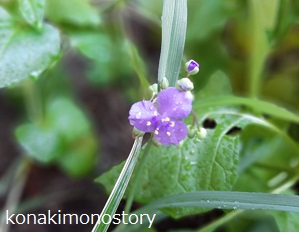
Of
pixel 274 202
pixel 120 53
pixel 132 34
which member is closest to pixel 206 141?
pixel 274 202

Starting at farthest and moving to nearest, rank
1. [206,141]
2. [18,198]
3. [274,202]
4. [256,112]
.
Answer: [18,198] < [256,112] < [206,141] < [274,202]

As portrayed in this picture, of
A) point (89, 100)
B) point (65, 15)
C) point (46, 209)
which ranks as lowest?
point (46, 209)

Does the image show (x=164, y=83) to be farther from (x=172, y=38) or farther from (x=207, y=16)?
(x=207, y=16)

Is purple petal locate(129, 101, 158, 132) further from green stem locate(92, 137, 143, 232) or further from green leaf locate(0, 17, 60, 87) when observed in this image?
green leaf locate(0, 17, 60, 87)

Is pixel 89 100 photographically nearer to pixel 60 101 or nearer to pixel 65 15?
pixel 60 101

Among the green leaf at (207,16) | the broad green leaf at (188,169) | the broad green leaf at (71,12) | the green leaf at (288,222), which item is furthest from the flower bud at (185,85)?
the green leaf at (207,16)

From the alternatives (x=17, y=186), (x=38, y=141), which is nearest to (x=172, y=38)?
(x=38, y=141)
